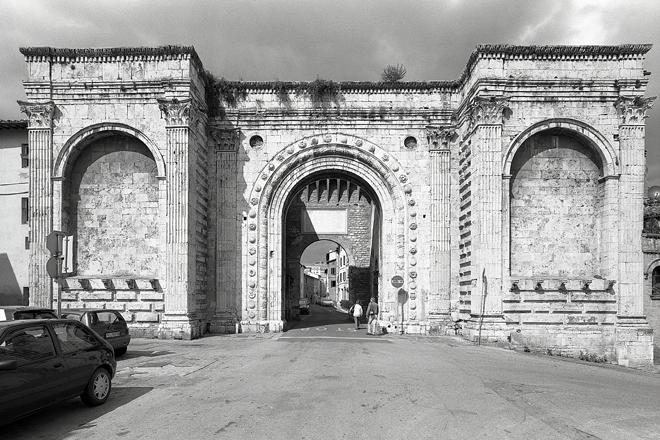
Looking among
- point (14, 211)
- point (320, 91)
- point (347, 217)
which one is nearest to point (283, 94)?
point (320, 91)

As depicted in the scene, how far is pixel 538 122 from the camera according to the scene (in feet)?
58.1

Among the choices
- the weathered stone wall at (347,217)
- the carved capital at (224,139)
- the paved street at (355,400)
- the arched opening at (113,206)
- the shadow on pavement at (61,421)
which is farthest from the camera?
the weathered stone wall at (347,217)

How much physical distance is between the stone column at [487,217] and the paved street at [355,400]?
3.09 meters

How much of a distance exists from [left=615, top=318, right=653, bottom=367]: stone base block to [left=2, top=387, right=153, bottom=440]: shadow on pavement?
15.2 meters

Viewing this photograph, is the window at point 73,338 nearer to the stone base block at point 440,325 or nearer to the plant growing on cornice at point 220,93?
the plant growing on cornice at point 220,93

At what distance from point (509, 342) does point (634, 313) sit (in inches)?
172

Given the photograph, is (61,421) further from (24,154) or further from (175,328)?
(24,154)

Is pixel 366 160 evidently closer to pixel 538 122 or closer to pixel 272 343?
pixel 538 122

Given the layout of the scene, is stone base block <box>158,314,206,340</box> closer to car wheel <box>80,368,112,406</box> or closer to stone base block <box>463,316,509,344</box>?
car wheel <box>80,368,112,406</box>

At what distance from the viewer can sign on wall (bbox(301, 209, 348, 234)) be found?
33.8 m

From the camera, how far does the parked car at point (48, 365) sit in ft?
20.0

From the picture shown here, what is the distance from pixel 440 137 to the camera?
1995cm

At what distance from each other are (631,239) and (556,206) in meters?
2.53

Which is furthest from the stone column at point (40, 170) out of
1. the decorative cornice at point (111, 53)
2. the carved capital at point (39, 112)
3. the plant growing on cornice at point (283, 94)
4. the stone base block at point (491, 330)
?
the stone base block at point (491, 330)
